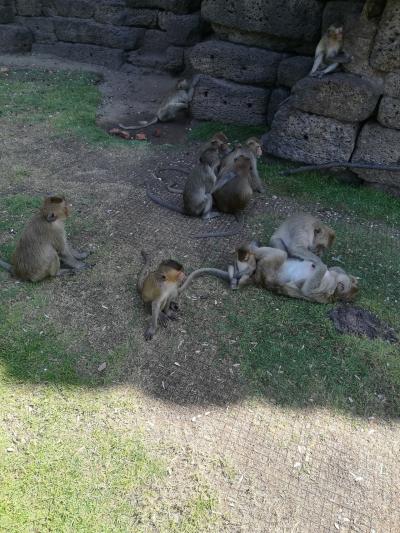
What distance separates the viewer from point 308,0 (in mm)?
8555

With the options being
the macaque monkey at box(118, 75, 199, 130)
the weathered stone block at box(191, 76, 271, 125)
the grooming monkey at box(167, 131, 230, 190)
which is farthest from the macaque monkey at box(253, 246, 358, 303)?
the macaque monkey at box(118, 75, 199, 130)

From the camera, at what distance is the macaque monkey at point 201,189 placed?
22.5 ft

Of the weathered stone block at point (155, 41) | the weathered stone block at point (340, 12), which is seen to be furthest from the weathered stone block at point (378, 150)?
the weathered stone block at point (155, 41)

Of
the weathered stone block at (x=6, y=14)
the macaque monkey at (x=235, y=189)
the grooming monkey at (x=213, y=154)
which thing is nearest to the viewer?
the macaque monkey at (x=235, y=189)

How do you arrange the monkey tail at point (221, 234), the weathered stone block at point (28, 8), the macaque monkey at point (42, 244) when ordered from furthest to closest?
the weathered stone block at point (28, 8)
the monkey tail at point (221, 234)
the macaque monkey at point (42, 244)

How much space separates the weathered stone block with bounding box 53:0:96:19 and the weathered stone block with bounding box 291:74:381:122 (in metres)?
7.33

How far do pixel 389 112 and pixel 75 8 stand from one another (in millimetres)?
9041

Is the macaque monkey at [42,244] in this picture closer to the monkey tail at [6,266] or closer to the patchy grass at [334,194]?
the monkey tail at [6,266]

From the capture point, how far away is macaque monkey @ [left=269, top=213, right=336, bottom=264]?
19.3 feet

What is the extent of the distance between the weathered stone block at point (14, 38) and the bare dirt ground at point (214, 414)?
810 cm

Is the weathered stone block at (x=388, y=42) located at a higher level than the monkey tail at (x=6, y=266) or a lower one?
higher

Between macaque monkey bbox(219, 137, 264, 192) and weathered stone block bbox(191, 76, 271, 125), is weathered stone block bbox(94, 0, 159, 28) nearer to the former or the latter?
weathered stone block bbox(191, 76, 271, 125)

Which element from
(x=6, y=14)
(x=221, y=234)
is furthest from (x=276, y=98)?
(x=6, y=14)

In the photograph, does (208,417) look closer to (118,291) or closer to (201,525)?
(201,525)
